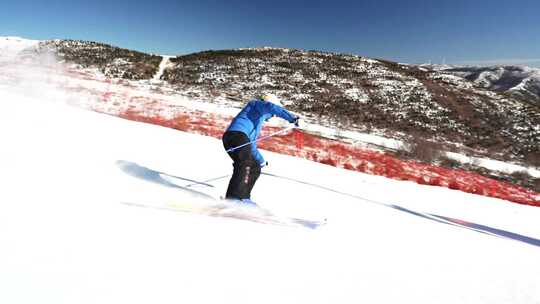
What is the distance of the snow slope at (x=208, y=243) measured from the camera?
117 inches

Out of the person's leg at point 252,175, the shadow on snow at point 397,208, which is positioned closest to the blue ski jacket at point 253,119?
the person's leg at point 252,175

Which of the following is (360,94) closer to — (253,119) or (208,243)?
(253,119)

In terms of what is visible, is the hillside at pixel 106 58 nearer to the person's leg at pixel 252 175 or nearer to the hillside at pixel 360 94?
the hillside at pixel 360 94

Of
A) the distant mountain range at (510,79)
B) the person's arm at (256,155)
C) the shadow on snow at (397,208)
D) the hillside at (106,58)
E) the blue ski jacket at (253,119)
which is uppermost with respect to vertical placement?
the distant mountain range at (510,79)

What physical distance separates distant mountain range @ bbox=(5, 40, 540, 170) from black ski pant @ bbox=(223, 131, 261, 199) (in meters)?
25.9

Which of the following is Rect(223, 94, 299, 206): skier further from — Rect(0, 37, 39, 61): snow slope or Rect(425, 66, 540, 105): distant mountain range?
Rect(425, 66, 540, 105): distant mountain range

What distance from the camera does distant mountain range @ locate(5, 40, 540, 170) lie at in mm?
35125

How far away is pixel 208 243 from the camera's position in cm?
383

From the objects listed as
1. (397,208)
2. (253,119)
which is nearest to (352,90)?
(397,208)

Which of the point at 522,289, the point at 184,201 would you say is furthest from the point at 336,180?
the point at 522,289

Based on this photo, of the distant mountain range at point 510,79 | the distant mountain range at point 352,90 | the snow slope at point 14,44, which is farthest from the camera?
the distant mountain range at point 510,79

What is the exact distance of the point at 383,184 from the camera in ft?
33.7

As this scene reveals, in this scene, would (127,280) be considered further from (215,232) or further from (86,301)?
(215,232)

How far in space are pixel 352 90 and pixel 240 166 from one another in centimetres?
4518
